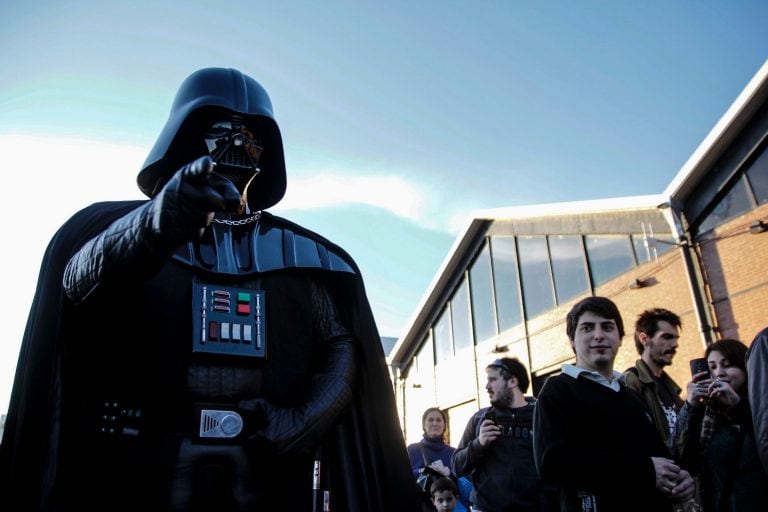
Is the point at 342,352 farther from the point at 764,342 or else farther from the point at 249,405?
the point at 764,342

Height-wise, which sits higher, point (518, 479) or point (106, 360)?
point (106, 360)

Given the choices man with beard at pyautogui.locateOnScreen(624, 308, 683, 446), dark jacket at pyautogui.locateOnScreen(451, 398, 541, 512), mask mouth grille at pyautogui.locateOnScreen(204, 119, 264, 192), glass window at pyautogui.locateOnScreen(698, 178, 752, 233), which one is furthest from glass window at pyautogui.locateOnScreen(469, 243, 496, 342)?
mask mouth grille at pyautogui.locateOnScreen(204, 119, 264, 192)

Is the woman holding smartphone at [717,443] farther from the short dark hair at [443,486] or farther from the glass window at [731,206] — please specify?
the glass window at [731,206]

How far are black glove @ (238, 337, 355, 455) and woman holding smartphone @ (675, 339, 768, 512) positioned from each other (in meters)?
1.95

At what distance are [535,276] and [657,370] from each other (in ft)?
35.5

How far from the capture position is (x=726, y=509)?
2.87 metres

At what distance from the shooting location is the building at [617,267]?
9711 mm

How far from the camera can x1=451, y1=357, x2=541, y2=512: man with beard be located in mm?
3994

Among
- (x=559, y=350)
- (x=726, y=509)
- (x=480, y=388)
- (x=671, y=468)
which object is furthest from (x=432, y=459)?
(x=480, y=388)

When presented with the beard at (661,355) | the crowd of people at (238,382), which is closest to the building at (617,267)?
the beard at (661,355)

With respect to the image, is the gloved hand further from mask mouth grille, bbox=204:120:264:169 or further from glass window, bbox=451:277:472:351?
glass window, bbox=451:277:472:351

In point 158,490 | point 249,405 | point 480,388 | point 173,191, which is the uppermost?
point 480,388

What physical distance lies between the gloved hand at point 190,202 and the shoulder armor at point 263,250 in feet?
1.89

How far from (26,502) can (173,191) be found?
93 centimetres
